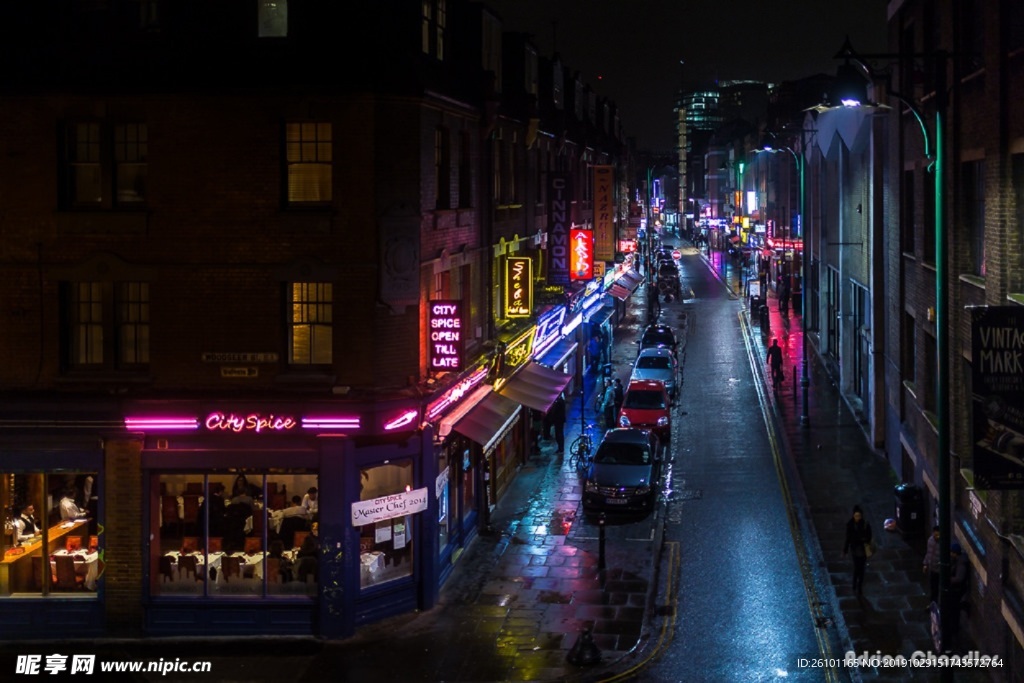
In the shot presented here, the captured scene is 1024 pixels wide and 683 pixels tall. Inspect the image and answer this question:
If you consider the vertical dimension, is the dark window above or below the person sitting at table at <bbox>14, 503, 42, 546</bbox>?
above

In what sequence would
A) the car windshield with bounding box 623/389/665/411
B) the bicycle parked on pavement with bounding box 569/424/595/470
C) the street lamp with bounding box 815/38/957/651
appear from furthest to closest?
the car windshield with bounding box 623/389/665/411, the bicycle parked on pavement with bounding box 569/424/595/470, the street lamp with bounding box 815/38/957/651

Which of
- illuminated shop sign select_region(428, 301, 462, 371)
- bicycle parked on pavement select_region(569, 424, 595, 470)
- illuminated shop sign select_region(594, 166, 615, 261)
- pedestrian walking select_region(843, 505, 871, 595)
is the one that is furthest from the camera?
illuminated shop sign select_region(594, 166, 615, 261)

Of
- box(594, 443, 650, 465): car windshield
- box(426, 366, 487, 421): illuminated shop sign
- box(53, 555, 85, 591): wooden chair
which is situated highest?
box(426, 366, 487, 421): illuminated shop sign

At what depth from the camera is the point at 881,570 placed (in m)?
23.4

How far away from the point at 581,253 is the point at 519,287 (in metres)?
7.22

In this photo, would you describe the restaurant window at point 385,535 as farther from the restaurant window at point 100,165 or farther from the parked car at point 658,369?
the parked car at point 658,369

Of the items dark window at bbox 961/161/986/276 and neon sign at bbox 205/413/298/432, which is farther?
dark window at bbox 961/161/986/276

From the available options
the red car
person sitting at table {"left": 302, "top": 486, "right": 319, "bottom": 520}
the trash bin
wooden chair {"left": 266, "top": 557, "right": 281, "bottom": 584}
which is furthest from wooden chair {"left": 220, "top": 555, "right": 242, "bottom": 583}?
the red car

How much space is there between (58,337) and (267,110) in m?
5.66

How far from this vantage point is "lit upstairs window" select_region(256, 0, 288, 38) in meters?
20.0

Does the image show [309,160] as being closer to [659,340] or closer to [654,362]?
[654,362]

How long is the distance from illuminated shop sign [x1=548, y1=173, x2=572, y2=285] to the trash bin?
1362 centimetres

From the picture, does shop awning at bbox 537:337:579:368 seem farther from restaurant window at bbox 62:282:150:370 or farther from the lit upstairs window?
the lit upstairs window

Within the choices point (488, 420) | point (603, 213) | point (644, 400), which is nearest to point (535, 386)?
point (488, 420)
